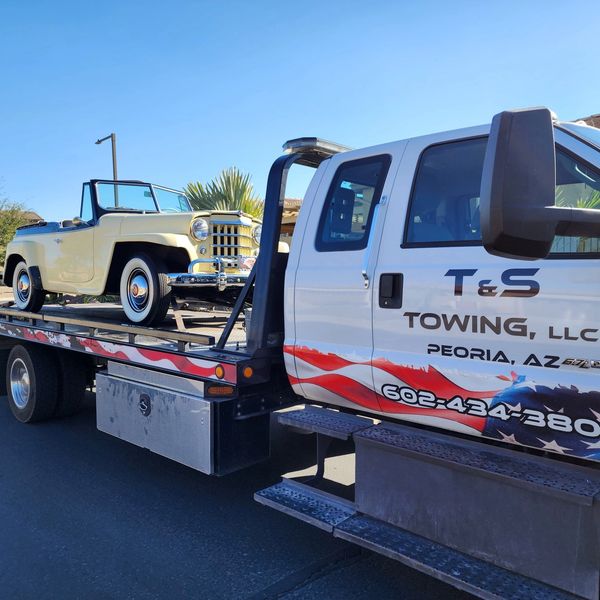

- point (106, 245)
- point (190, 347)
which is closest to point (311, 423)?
point (190, 347)

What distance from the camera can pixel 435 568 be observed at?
94.3 inches

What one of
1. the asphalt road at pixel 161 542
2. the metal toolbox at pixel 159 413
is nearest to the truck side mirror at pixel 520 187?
the asphalt road at pixel 161 542

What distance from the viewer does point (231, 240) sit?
5.49 meters

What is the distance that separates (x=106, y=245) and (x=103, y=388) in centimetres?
178

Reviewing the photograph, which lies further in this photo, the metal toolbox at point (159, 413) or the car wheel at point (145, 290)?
the car wheel at point (145, 290)

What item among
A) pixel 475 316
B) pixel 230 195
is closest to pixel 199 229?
pixel 475 316

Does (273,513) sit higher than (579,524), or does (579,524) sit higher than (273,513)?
(579,524)

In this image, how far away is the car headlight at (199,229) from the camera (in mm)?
5250

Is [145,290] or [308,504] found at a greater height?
[145,290]

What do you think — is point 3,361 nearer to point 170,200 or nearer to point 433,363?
point 170,200

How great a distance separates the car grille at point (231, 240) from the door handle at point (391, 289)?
265cm

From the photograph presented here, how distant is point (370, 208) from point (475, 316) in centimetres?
89

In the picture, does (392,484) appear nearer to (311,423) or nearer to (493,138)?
(311,423)

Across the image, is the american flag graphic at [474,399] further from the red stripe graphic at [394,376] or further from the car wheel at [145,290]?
the car wheel at [145,290]
